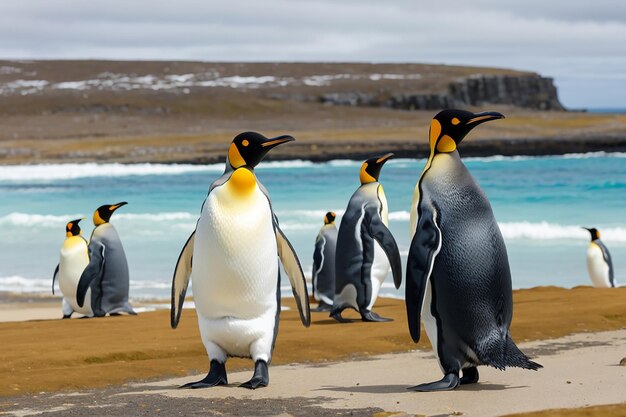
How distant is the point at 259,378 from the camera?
6.06 m

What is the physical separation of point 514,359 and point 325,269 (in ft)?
20.9

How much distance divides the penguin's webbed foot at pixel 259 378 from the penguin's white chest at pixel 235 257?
0.27 m

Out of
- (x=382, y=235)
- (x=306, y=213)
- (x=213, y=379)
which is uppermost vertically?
(x=382, y=235)

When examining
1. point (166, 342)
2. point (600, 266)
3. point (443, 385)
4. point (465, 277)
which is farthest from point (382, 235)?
point (600, 266)

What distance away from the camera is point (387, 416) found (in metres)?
4.94

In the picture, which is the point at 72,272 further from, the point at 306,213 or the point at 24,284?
the point at 306,213

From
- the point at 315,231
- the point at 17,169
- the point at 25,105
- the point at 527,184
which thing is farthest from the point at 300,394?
the point at 25,105

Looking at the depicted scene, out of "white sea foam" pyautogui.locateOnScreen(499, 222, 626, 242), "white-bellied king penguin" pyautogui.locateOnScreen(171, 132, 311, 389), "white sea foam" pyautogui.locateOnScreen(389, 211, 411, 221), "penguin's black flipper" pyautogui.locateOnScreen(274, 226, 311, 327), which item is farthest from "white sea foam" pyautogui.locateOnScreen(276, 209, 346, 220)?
"white-bellied king penguin" pyautogui.locateOnScreen(171, 132, 311, 389)

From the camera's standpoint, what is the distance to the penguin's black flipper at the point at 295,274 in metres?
6.54

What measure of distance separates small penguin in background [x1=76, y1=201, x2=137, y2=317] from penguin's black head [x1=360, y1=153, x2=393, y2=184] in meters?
2.66

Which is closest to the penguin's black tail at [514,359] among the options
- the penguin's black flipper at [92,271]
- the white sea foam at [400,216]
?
the penguin's black flipper at [92,271]

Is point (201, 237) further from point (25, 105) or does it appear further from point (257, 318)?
point (25, 105)

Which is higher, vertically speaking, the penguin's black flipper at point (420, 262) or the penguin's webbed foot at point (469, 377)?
the penguin's black flipper at point (420, 262)

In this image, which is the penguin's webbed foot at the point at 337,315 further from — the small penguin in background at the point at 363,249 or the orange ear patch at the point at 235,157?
the orange ear patch at the point at 235,157
